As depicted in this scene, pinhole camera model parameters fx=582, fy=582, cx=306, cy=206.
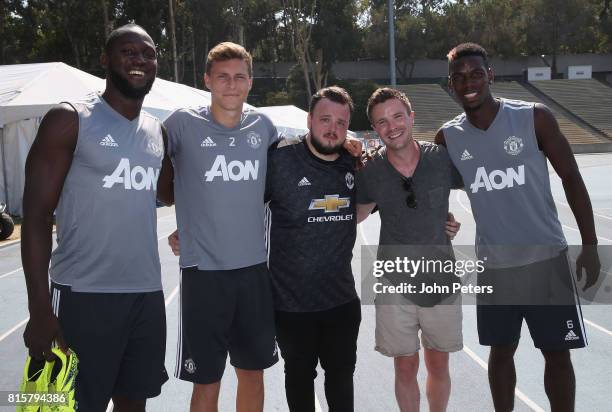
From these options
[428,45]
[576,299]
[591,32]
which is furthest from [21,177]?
[591,32]

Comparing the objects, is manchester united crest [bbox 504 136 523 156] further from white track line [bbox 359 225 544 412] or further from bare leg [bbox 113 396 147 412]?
bare leg [bbox 113 396 147 412]

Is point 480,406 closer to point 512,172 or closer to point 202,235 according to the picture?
point 512,172

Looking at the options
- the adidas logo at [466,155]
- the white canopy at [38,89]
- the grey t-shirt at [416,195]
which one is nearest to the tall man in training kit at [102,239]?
the grey t-shirt at [416,195]

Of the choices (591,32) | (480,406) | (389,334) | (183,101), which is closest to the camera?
(389,334)

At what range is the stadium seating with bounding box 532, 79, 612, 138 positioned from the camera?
42.0m

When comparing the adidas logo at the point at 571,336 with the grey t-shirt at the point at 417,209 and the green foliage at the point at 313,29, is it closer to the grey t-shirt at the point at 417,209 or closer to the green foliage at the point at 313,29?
the grey t-shirt at the point at 417,209

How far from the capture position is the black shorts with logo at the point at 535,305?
3140mm

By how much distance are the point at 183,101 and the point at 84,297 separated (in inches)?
635

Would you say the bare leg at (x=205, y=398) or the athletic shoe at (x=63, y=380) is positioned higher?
the athletic shoe at (x=63, y=380)

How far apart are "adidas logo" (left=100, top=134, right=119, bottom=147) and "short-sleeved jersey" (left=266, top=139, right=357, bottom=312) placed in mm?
914

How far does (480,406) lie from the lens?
3781mm

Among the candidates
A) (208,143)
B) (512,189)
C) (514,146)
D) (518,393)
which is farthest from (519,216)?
(208,143)

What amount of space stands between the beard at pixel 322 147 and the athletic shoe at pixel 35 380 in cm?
176

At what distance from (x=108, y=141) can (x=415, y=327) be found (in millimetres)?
1987
